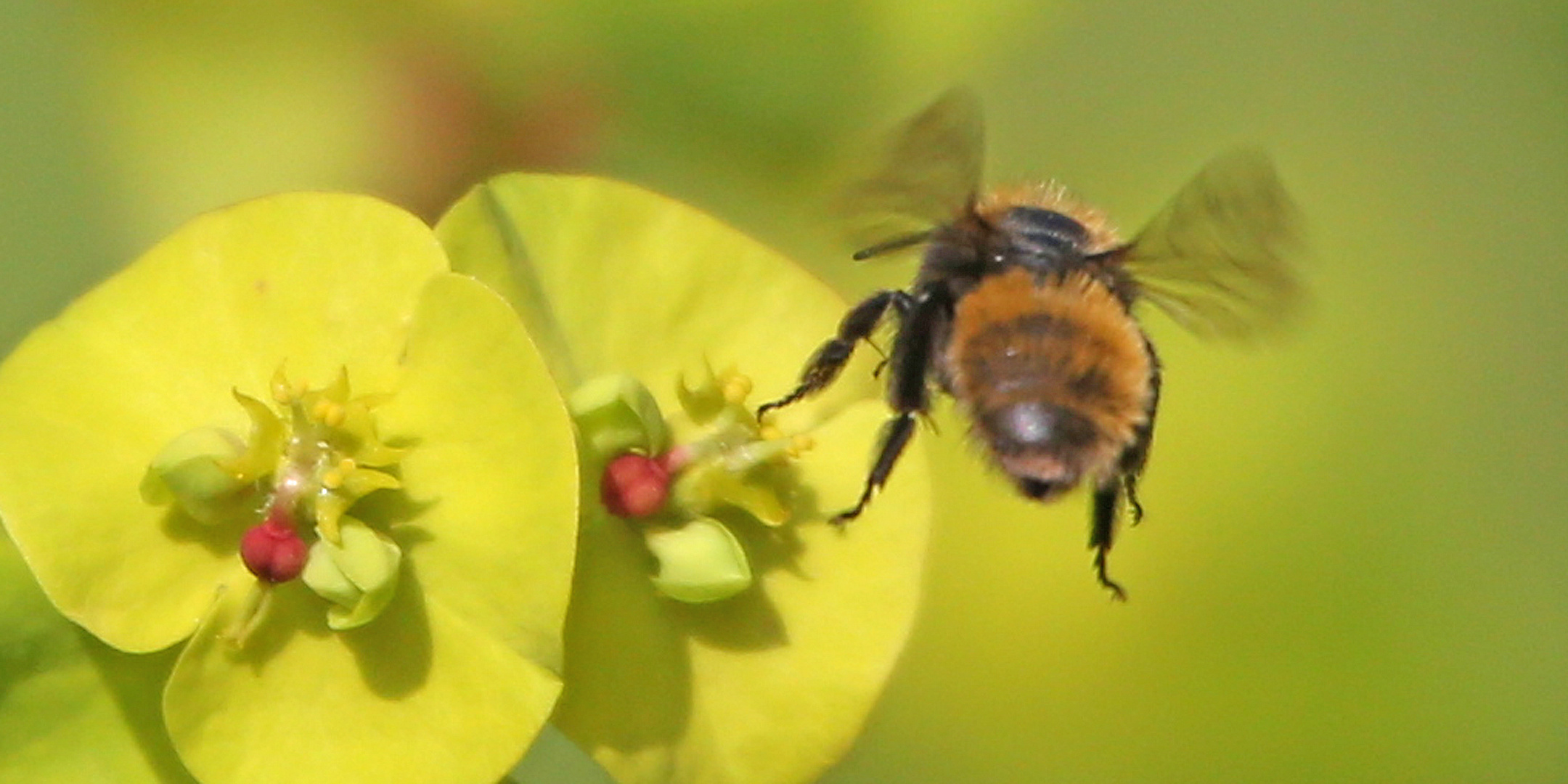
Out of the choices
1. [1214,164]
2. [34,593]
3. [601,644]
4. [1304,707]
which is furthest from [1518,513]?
[34,593]

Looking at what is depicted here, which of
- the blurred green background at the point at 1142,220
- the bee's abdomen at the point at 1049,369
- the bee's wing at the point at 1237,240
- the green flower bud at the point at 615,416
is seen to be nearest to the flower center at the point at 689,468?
the green flower bud at the point at 615,416

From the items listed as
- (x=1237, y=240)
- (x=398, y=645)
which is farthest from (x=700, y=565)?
(x=1237, y=240)

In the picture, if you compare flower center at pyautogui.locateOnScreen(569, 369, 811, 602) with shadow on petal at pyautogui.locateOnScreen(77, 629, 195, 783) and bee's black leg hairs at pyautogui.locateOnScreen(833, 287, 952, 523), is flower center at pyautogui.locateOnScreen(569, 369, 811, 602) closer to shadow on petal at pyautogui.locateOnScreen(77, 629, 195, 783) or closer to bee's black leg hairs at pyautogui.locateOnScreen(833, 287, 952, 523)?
bee's black leg hairs at pyautogui.locateOnScreen(833, 287, 952, 523)

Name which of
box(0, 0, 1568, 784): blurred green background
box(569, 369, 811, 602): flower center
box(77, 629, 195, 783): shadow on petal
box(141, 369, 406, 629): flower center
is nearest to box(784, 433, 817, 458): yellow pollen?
box(569, 369, 811, 602): flower center

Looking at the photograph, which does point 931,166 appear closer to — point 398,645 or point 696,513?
point 696,513

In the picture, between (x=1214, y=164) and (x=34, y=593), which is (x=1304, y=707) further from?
(x=34, y=593)
